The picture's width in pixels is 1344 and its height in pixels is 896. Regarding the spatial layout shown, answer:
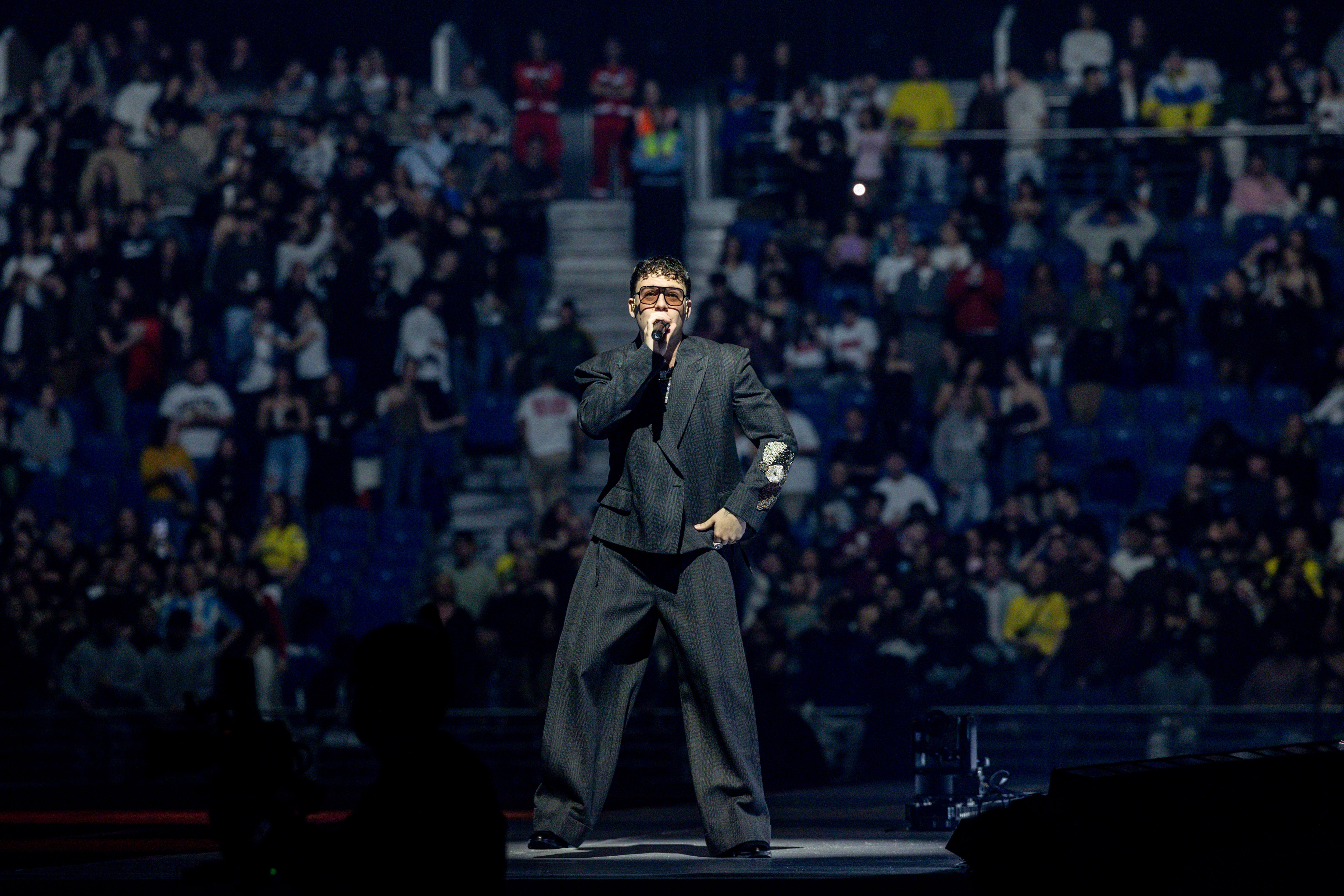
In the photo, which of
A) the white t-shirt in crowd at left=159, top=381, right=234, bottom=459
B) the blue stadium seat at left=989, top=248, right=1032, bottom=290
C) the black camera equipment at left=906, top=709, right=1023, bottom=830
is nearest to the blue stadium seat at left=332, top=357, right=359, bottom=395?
the white t-shirt in crowd at left=159, top=381, right=234, bottom=459

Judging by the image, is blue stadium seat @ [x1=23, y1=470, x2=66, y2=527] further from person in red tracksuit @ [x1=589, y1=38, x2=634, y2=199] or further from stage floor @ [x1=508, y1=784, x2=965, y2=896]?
stage floor @ [x1=508, y1=784, x2=965, y2=896]

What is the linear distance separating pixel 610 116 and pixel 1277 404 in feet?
19.6

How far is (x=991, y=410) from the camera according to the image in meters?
14.0

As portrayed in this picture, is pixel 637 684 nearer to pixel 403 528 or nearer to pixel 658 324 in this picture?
pixel 658 324

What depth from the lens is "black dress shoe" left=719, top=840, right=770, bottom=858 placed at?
5535 millimetres

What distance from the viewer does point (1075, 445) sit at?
14.4 meters

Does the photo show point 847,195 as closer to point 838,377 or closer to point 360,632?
point 838,377

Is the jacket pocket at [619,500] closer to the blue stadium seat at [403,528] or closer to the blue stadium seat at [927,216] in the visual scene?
the blue stadium seat at [403,528]

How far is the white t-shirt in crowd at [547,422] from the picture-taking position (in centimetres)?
1431

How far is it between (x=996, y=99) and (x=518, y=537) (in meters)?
6.16

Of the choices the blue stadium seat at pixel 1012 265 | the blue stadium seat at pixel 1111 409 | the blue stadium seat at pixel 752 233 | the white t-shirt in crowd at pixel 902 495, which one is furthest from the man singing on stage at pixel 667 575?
the blue stadium seat at pixel 752 233

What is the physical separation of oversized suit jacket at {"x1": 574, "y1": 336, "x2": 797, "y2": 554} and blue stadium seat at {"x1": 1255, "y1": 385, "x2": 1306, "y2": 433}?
923 centimetres

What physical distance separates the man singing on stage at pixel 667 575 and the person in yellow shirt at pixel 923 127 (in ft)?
35.3

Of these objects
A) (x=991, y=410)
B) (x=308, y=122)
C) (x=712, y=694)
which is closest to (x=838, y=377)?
(x=991, y=410)
